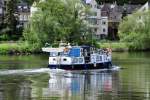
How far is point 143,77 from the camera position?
2598 inches

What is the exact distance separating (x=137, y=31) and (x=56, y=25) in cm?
2665

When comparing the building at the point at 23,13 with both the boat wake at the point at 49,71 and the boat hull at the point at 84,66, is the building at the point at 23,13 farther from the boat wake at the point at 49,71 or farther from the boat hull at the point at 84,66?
the boat wake at the point at 49,71

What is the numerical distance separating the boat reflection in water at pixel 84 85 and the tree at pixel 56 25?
47.4 metres

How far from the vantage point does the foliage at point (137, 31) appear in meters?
136

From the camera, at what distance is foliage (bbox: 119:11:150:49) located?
5369 inches

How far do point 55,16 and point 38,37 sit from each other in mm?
5851

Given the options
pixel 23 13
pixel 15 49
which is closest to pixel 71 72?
pixel 15 49

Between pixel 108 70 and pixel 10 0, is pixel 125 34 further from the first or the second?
pixel 108 70

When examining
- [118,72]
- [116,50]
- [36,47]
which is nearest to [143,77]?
[118,72]

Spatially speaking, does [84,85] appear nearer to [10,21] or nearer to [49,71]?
[49,71]

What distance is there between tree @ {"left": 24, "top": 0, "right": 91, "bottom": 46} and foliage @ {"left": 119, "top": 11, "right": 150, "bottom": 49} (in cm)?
1736

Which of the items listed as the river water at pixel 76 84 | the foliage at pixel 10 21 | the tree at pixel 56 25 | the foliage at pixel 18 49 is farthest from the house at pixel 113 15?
the river water at pixel 76 84

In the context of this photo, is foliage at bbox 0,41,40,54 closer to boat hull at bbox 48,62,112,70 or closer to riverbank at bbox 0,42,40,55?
riverbank at bbox 0,42,40,55

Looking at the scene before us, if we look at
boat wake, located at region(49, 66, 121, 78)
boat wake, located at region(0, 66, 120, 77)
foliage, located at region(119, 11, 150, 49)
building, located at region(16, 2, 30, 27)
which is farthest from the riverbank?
boat wake, located at region(0, 66, 120, 77)
